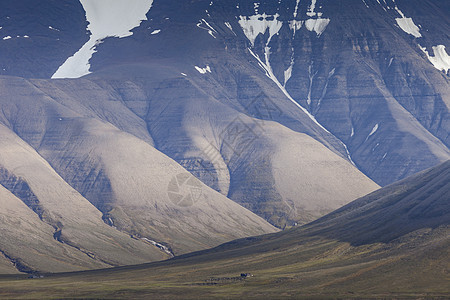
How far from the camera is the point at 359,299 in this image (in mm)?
199625

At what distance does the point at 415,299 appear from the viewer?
7766 inches

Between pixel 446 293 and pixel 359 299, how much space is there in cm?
1531

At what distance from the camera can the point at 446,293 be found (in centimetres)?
19725

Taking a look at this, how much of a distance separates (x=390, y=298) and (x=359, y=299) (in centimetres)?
550

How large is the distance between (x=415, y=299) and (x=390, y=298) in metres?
4.58

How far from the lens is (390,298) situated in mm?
199250

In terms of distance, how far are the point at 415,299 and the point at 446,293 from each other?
5570 millimetres

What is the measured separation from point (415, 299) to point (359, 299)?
32.4 feet

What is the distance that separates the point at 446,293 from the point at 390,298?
9856 millimetres
